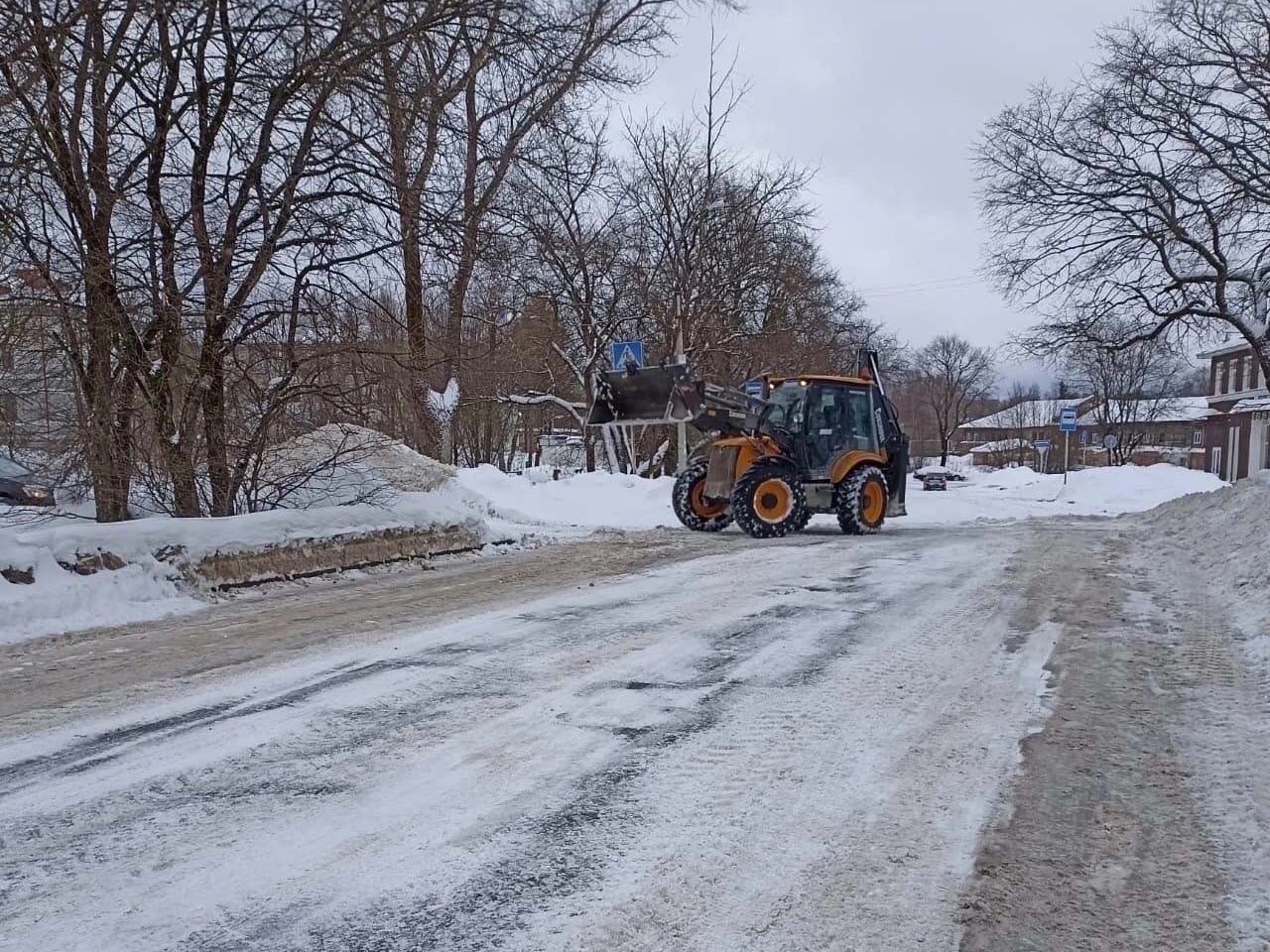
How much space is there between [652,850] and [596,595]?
189 inches

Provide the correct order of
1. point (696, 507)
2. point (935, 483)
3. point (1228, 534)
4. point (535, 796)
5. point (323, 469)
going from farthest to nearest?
point (935, 483), point (696, 507), point (1228, 534), point (323, 469), point (535, 796)

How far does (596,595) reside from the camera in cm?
782

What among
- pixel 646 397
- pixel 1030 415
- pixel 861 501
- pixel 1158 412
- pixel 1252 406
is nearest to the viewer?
pixel 646 397

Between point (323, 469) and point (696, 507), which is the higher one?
point (323, 469)

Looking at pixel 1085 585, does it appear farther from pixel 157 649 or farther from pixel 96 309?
pixel 96 309

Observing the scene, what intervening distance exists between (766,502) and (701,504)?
154 centimetres

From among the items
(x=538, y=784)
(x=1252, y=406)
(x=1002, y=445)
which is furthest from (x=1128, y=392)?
(x=538, y=784)

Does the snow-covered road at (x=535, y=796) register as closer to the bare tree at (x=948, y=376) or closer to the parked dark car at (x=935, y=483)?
the parked dark car at (x=935, y=483)

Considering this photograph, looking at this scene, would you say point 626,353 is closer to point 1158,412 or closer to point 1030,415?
point 1158,412

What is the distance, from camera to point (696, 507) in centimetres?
1420

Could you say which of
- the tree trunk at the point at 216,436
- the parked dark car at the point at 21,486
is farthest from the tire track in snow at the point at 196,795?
the parked dark car at the point at 21,486

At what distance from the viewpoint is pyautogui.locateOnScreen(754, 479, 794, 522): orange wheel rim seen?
42.0 feet

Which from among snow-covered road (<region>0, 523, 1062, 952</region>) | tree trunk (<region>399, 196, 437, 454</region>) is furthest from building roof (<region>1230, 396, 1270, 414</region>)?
snow-covered road (<region>0, 523, 1062, 952</region>)

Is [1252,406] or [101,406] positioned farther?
[1252,406]
